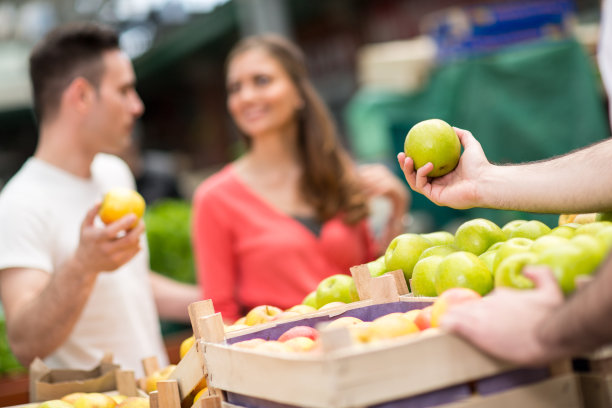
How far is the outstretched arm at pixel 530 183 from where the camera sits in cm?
167

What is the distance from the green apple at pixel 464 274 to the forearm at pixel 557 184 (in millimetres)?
303

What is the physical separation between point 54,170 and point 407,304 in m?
1.95

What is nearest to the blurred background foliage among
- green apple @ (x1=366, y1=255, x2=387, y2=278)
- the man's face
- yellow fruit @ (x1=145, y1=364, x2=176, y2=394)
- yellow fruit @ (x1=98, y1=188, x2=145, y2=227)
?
the man's face

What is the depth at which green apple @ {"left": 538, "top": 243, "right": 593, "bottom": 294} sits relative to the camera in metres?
1.31

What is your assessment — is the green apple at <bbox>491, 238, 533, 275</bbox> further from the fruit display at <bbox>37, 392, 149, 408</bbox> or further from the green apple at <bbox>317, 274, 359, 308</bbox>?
the fruit display at <bbox>37, 392, 149, 408</bbox>

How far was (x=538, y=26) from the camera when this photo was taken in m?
4.37

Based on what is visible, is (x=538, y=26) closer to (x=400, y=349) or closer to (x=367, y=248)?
(x=367, y=248)

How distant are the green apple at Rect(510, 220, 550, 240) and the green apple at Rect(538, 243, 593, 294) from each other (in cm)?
43

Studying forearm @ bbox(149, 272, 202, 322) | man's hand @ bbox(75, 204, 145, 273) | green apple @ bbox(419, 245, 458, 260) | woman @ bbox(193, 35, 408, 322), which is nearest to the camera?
green apple @ bbox(419, 245, 458, 260)

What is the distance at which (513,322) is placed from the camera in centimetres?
122

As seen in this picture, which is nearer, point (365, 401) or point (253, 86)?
point (365, 401)

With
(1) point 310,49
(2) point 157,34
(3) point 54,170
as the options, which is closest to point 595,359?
(3) point 54,170

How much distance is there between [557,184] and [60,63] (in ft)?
7.72

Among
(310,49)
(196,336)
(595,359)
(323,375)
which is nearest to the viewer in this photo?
(323,375)
